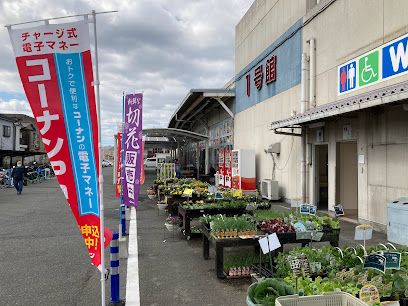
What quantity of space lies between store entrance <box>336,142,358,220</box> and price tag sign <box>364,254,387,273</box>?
7.88 meters

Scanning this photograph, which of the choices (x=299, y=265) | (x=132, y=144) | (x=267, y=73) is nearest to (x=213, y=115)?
(x=267, y=73)

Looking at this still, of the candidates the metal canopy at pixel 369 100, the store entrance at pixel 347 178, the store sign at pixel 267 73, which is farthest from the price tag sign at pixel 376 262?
the store sign at pixel 267 73

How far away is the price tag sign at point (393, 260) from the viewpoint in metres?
3.26

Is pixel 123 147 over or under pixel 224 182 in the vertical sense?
over

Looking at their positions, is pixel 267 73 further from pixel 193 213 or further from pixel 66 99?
pixel 66 99

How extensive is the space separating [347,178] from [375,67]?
162 inches

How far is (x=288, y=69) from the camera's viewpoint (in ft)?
42.6

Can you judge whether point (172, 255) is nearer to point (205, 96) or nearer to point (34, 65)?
point (34, 65)

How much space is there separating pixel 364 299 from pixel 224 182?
15080 mm

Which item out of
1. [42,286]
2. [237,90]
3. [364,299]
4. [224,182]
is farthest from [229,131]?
[364,299]

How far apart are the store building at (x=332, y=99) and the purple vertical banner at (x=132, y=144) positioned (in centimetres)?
451

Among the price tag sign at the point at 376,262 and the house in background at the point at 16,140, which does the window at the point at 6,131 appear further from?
the price tag sign at the point at 376,262

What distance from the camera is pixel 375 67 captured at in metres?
8.25

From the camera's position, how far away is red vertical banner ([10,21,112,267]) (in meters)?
3.42
